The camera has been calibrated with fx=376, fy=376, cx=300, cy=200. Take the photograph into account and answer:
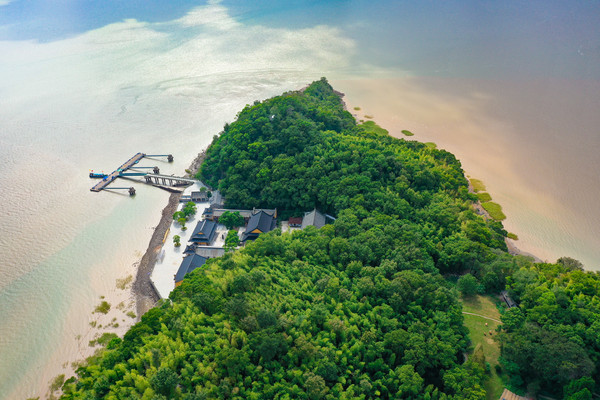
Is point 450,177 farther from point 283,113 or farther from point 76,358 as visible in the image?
point 76,358

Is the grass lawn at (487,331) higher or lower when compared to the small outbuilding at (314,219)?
lower

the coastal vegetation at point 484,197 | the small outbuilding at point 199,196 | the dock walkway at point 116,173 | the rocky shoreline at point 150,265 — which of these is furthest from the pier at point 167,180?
the coastal vegetation at point 484,197

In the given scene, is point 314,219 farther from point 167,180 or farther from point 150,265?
point 167,180

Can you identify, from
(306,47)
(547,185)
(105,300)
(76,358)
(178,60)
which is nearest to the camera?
(76,358)

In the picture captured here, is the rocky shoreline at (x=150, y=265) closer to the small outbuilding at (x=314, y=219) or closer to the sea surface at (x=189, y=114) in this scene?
the sea surface at (x=189, y=114)

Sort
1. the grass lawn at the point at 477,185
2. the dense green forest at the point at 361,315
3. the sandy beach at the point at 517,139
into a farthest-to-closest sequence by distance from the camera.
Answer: the grass lawn at the point at 477,185 → the sandy beach at the point at 517,139 → the dense green forest at the point at 361,315

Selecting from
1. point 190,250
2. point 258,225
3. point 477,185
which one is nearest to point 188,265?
point 190,250

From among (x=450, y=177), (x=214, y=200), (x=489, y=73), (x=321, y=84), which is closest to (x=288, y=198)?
(x=214, y=200)

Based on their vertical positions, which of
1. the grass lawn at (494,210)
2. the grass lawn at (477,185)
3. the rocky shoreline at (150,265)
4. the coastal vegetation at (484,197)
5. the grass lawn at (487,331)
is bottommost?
the rocky shoreline at (150,265)
